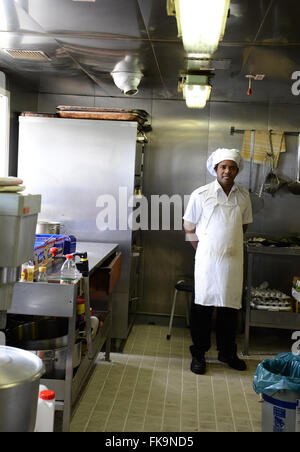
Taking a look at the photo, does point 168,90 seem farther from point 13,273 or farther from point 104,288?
point 13,273

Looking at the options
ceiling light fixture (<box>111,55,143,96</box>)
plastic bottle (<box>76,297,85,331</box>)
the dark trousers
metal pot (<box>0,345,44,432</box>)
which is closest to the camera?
metal pot (<box>0,345,44,432</box>)

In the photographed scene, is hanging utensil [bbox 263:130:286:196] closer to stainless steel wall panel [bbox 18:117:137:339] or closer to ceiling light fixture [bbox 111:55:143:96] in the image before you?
stainless steel wall panel [bbox 18:117:137:339]

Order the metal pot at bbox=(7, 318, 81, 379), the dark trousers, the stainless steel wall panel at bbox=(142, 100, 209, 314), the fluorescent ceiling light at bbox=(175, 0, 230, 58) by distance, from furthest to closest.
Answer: the stainless steel wall panel at bbox=(142, 100, 209, 314), the dark trousers, the metal pot at bbox=(7, 318, 81, 379), the fluorescent ceiling light at bbox=(175, 0, 230, 58)

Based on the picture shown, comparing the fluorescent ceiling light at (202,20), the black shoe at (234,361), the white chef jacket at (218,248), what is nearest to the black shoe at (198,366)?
the black shoe at (234,361)

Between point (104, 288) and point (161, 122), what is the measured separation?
6.71ft

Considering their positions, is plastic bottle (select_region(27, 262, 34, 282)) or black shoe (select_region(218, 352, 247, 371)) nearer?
plastic bottle (select_region(27, 262, 34, 282))

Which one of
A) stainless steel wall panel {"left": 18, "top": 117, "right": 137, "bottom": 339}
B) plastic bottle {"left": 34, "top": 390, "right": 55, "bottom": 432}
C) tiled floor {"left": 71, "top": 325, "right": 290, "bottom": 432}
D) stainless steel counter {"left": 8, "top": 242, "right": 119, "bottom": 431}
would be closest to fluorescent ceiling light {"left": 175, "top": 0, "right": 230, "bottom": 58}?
stainless steel counter {"left": 8, "top": 242, "right": 119, "bottom": 431}

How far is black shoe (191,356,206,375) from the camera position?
3396 mm

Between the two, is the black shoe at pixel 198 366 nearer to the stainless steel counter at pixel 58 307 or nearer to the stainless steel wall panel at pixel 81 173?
the stainless steel wall panel at pixel 81 173

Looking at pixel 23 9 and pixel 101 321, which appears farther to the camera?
Answer: pixel 101 321

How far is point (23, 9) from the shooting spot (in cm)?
231

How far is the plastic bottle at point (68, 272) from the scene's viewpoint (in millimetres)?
2328

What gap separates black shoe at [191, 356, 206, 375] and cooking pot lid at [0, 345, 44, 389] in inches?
90.2
